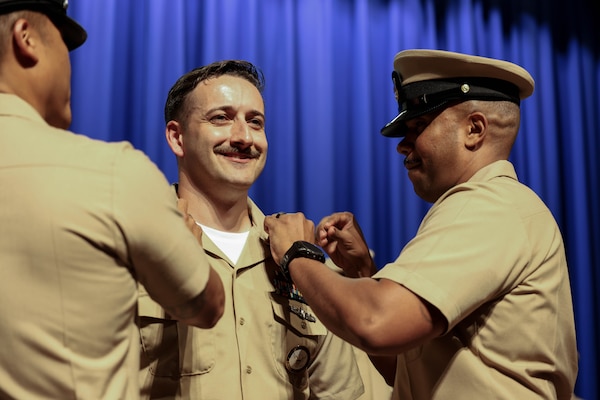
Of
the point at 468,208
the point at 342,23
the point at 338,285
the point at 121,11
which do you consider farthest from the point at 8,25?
the point at 342,23

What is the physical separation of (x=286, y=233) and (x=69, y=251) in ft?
2.33

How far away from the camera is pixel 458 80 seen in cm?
153

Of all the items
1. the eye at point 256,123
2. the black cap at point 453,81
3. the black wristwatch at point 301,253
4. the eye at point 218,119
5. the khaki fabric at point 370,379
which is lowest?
the khaki fabric at point 370,379

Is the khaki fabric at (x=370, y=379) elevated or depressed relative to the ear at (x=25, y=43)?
depressed

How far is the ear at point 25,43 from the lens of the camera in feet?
3.24

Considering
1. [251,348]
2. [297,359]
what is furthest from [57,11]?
[297,359]

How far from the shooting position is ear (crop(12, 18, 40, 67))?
0.99m

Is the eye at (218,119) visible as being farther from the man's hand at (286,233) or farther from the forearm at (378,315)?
the forearm at (378,315)

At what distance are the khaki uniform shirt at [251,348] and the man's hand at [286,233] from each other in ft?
0.27

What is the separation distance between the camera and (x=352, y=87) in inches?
111

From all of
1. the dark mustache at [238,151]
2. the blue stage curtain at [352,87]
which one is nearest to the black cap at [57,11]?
the dark mustache at [238,151]

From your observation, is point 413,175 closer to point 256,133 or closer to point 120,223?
point 256,133

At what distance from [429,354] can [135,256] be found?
67 cm

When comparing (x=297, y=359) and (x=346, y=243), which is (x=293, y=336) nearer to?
(x=297, y=359)
